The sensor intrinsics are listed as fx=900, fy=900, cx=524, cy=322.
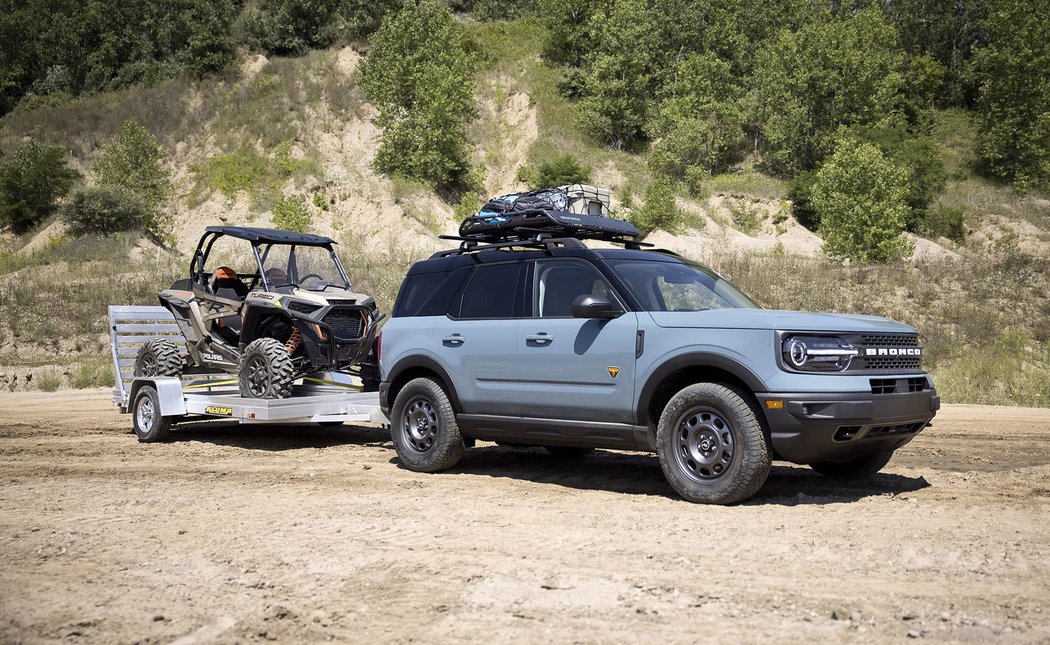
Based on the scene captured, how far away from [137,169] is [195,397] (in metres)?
38.8

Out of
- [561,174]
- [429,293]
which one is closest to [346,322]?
[429,293]

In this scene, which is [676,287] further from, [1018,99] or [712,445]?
[1018,99]

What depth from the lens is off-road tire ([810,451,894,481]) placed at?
25.2 ft

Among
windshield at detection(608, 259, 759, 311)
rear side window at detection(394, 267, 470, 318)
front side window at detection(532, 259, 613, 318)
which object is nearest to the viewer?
windshield at detection(608, 259, 759, 311)

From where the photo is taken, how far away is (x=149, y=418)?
38.1 ft

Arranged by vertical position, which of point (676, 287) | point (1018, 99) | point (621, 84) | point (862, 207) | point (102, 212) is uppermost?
point (621, 84)

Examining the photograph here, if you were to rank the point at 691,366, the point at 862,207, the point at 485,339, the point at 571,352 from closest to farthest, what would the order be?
1. the point at 691,366
2. the point at 571,352
3. the point at 485,339
4. the point at 862,207

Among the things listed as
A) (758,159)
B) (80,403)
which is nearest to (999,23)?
(758,159)

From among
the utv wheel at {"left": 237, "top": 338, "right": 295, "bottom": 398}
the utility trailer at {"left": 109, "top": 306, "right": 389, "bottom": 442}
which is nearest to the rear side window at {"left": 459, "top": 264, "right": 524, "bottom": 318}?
the utility trailer at {"left": 109, "top": 306, "right": 389, "bottom": 442}

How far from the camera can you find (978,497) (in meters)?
6.93

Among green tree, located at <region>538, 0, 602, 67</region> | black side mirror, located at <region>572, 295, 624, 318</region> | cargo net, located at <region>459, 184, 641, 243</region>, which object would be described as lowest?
black side mirror, located at <region>572, 295, 624, 318</region>

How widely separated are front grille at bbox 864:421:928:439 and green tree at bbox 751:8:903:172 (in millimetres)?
50255

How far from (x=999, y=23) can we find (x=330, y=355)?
210 feet

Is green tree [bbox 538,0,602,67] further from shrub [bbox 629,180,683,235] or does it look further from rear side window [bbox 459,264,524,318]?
rear side window [bbox 459,264,524,318]
